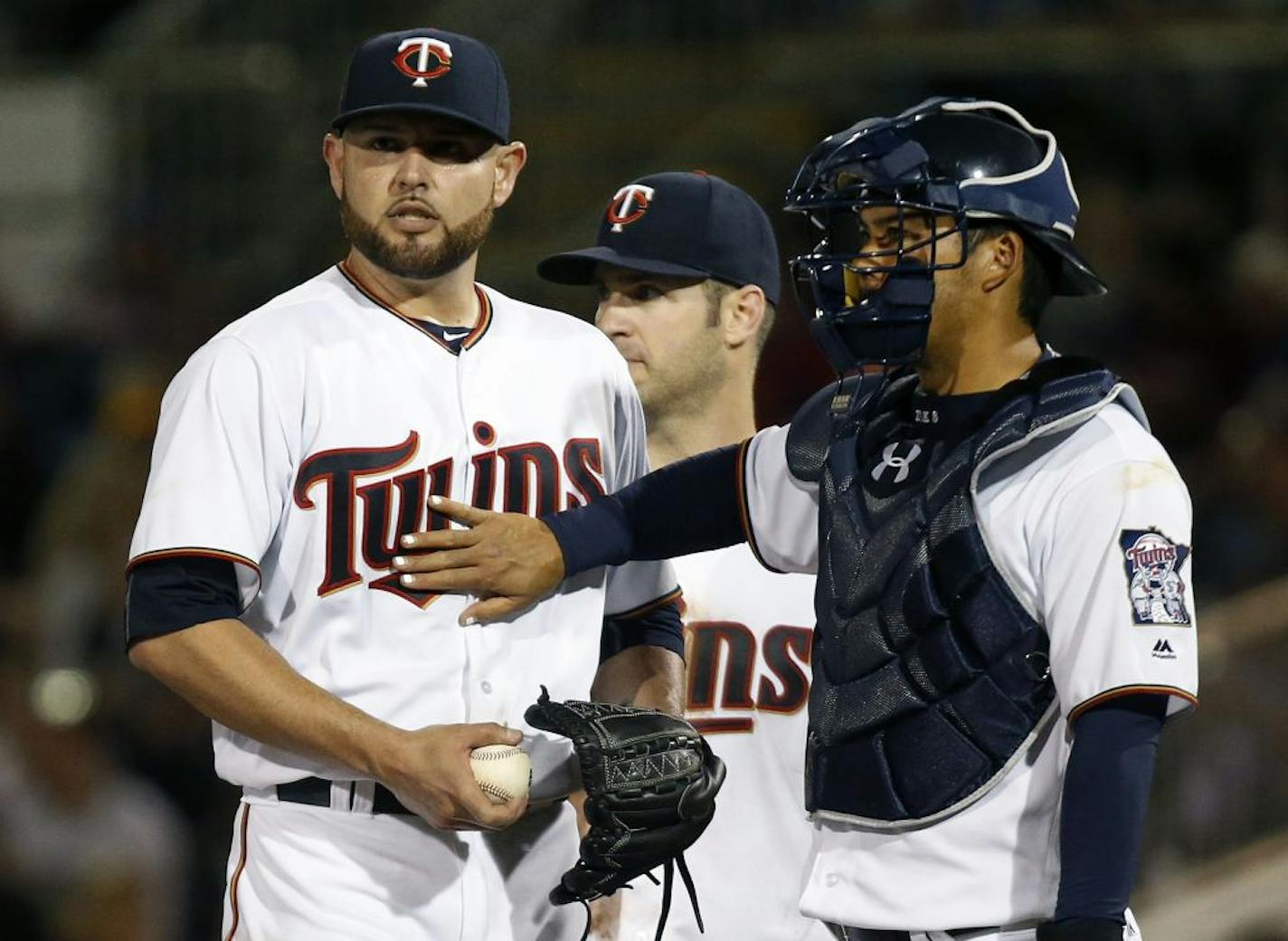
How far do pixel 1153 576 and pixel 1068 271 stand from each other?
49 cm

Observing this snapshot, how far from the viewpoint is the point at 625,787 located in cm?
279

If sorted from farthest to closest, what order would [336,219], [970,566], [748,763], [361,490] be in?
[336,219] < [748,763] < [361,490] < [970,566]

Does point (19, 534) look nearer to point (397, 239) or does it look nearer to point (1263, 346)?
point (1263, 346)

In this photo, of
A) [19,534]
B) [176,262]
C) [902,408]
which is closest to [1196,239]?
[176,262]

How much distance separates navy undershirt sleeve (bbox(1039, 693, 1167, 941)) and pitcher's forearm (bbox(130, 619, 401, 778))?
2.90ft

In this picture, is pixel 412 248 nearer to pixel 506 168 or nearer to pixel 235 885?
pixel 506 168

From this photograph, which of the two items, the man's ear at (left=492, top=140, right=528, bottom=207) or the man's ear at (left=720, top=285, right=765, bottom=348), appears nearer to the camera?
the man's ear at (left=492, top=140, right=528, bottom=207)

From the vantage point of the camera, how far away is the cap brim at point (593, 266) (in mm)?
3877

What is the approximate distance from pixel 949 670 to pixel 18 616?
542 cm

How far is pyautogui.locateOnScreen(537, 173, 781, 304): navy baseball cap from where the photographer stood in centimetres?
392

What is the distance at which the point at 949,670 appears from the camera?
8.69ft

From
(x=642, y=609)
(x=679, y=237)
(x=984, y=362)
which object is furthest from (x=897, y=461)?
(x=679, y=237)

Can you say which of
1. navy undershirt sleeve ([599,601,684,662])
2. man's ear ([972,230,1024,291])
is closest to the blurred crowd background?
navy undershirt sleeve ([599,601,684,662])

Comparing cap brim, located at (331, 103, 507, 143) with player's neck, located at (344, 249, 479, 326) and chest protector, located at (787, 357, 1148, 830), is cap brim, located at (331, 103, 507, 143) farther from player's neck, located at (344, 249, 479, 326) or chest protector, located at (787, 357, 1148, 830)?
chest protector, located at (787, 357, 1148, 830)
